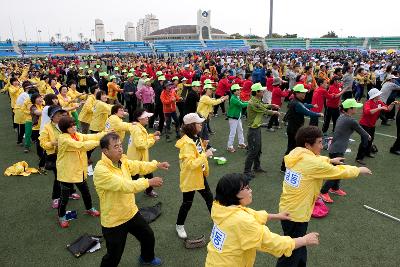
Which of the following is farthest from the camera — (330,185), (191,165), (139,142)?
(330,185)

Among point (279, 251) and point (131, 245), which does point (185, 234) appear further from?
point (279, 251)

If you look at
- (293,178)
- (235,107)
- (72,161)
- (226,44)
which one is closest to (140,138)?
(72,161)

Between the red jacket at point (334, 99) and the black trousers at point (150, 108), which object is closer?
the red jacket at point (334, 99)

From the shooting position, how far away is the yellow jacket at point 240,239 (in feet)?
7.51

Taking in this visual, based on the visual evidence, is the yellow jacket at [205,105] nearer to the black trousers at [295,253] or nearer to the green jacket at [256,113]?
the green jacket at [256,113]

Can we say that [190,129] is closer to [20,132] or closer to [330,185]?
[330,185]

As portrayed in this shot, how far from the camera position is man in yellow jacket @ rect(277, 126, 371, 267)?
127 inches

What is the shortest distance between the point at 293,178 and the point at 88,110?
6.44 metres

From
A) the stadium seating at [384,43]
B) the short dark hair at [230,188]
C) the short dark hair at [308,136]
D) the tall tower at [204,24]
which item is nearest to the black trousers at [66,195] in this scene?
the short dark hair at [230,188]

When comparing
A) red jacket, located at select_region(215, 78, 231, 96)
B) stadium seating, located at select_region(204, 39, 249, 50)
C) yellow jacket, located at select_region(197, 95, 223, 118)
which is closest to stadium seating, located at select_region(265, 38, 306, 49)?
stadium seating, located at select_region(204, 39, 249, 50)

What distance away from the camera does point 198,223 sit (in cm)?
511

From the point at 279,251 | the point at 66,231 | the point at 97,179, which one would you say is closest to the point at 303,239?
the point at 279,251

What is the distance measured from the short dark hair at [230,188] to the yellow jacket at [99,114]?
19.2ft

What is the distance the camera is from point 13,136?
11023mm
